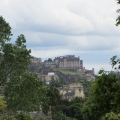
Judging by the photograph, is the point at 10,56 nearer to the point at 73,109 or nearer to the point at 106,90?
the point at 106,90

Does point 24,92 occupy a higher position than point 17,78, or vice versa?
point 17,78

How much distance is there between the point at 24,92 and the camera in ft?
75.5

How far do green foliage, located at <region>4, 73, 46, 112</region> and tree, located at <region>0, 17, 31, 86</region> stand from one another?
1.41 feet

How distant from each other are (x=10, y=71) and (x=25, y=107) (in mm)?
2340

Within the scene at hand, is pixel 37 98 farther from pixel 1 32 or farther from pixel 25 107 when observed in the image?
pixel 1 32

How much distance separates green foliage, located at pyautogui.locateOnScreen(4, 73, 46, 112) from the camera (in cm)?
2283

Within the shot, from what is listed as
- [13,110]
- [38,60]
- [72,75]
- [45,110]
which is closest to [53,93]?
[45,110]

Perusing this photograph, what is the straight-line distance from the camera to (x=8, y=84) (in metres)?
22.8

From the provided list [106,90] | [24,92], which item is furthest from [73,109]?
[106,90]

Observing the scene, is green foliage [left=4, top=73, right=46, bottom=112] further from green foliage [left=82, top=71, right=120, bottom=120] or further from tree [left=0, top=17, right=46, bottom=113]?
green foliage [left=82, top=71, right=120, bottom=120]

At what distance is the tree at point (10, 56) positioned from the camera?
22219 millimetres

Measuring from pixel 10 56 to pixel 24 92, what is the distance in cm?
239

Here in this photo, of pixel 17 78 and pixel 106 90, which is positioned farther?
pixel 17 78

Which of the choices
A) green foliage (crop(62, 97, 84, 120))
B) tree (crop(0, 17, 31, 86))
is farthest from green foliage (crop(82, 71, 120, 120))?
green foliage (crop(62, 97, 84, 120))
